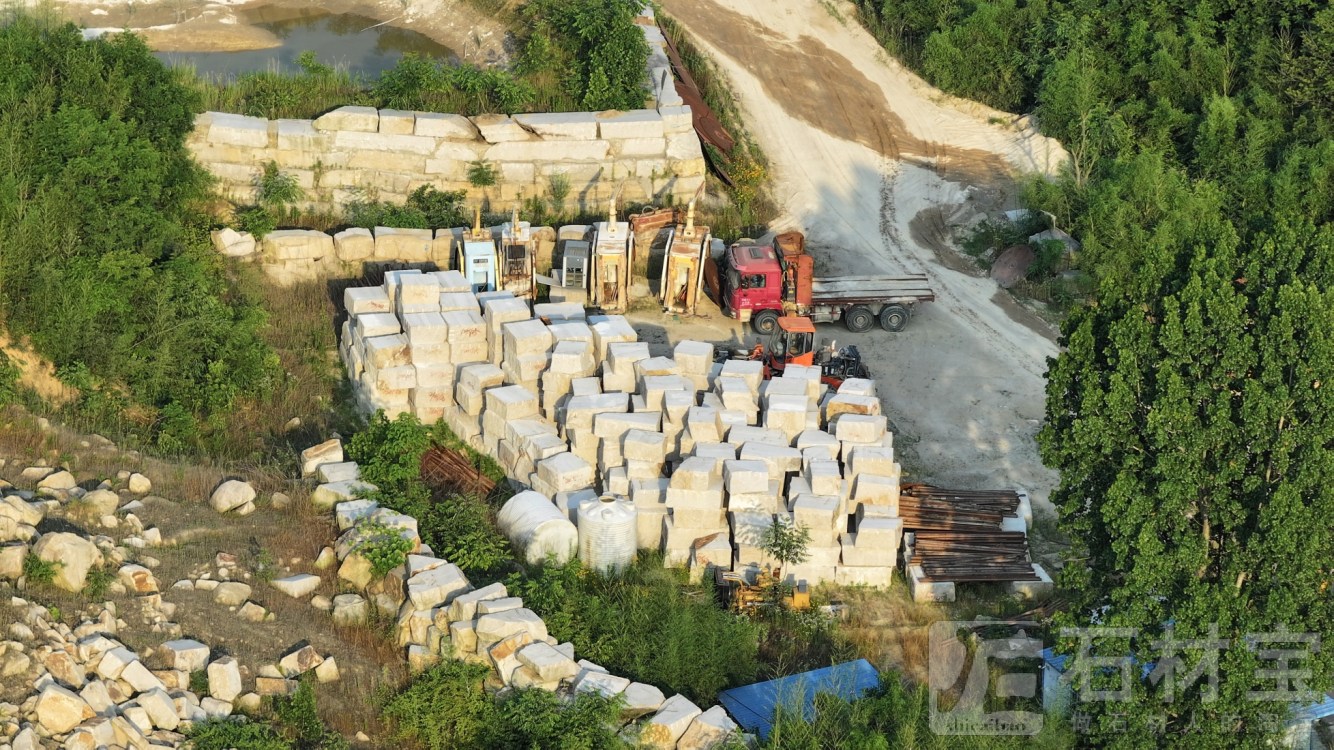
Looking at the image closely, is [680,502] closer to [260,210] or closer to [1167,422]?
[1167,422]

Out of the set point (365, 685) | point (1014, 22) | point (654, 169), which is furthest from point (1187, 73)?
point (365, 685)

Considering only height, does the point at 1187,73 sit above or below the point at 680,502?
above

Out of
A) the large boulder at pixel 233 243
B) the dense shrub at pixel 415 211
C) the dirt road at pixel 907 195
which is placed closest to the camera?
the dirt road at pixel 907 195

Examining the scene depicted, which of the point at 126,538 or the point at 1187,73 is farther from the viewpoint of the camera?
the point at 1187,73

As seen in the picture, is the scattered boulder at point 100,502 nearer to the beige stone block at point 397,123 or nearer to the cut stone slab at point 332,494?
the cut stone slab at point 332,494

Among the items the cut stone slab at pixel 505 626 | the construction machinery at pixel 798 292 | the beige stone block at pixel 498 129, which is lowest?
the cut stone slab at pixel 505 626

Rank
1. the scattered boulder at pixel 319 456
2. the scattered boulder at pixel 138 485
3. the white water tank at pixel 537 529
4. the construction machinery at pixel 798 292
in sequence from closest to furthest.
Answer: the scattered boulder at pixel 138 485, the white water tank at pixel 537 529, the scattered boulder at pixel 319 456, the construction machinery at pixel 798 292

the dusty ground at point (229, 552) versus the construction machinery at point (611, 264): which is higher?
the construction machinery at point (611, 264)

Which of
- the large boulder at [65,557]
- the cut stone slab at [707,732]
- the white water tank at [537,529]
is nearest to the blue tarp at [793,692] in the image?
the cut stone slab at [707,732]

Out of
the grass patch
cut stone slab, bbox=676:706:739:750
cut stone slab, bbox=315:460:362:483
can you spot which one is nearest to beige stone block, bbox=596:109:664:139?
cut stone slab, bbox=315:460:362:483
